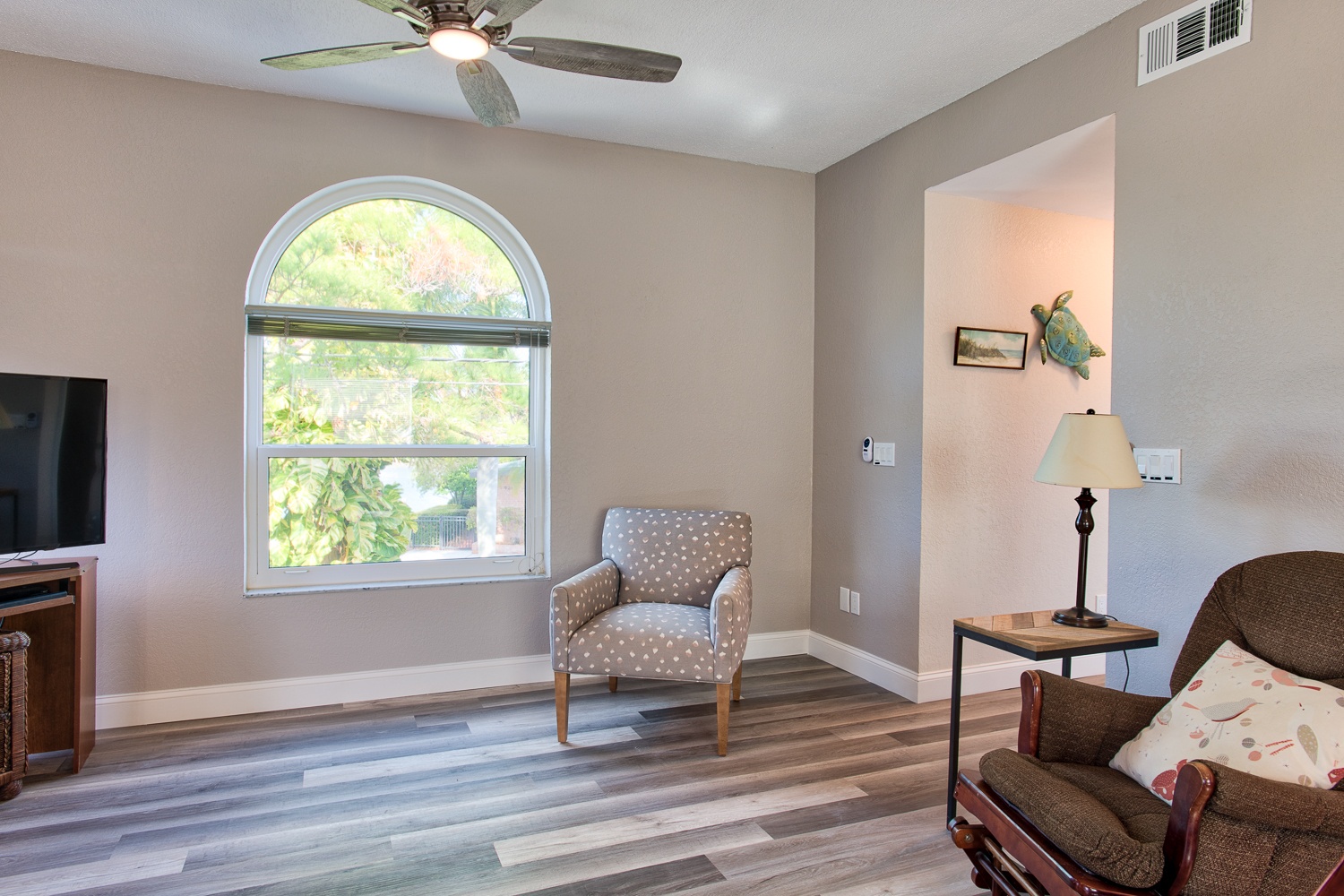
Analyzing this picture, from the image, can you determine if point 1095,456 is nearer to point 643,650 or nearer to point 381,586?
point 643,650

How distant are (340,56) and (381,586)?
2.17 m

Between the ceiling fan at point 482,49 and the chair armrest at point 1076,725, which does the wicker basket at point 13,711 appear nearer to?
the ceiling fan at point 482,49

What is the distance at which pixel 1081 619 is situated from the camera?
2.37 meters

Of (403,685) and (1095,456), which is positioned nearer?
(1095,456)

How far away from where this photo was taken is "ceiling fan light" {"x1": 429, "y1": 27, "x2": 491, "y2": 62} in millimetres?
2107

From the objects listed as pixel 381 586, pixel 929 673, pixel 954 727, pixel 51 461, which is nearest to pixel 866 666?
pixel 929 673

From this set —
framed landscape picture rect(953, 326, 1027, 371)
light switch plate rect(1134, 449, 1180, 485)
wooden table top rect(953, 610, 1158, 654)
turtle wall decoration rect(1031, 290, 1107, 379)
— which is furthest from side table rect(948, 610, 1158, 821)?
turtle wall decoration rect(1031, 290, 1107, 379)

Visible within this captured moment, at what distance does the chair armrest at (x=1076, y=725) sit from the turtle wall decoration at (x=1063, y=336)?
221 cm

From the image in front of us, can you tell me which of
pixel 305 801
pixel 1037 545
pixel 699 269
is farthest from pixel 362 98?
pixel 1037 545

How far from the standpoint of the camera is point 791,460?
165 inches

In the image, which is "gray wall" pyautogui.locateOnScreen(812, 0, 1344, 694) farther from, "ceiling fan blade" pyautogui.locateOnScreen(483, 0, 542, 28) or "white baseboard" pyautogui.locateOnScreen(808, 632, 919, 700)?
"ceiling fan blade" pyautogui.locateOnScreen(483, 0, 542, 28)

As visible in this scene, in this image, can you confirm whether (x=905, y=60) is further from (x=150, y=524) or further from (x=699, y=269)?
(x=150, y=524)

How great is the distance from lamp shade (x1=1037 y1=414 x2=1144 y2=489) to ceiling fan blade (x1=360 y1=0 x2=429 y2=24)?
2.18 meters

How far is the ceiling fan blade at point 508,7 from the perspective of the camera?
1986mm
